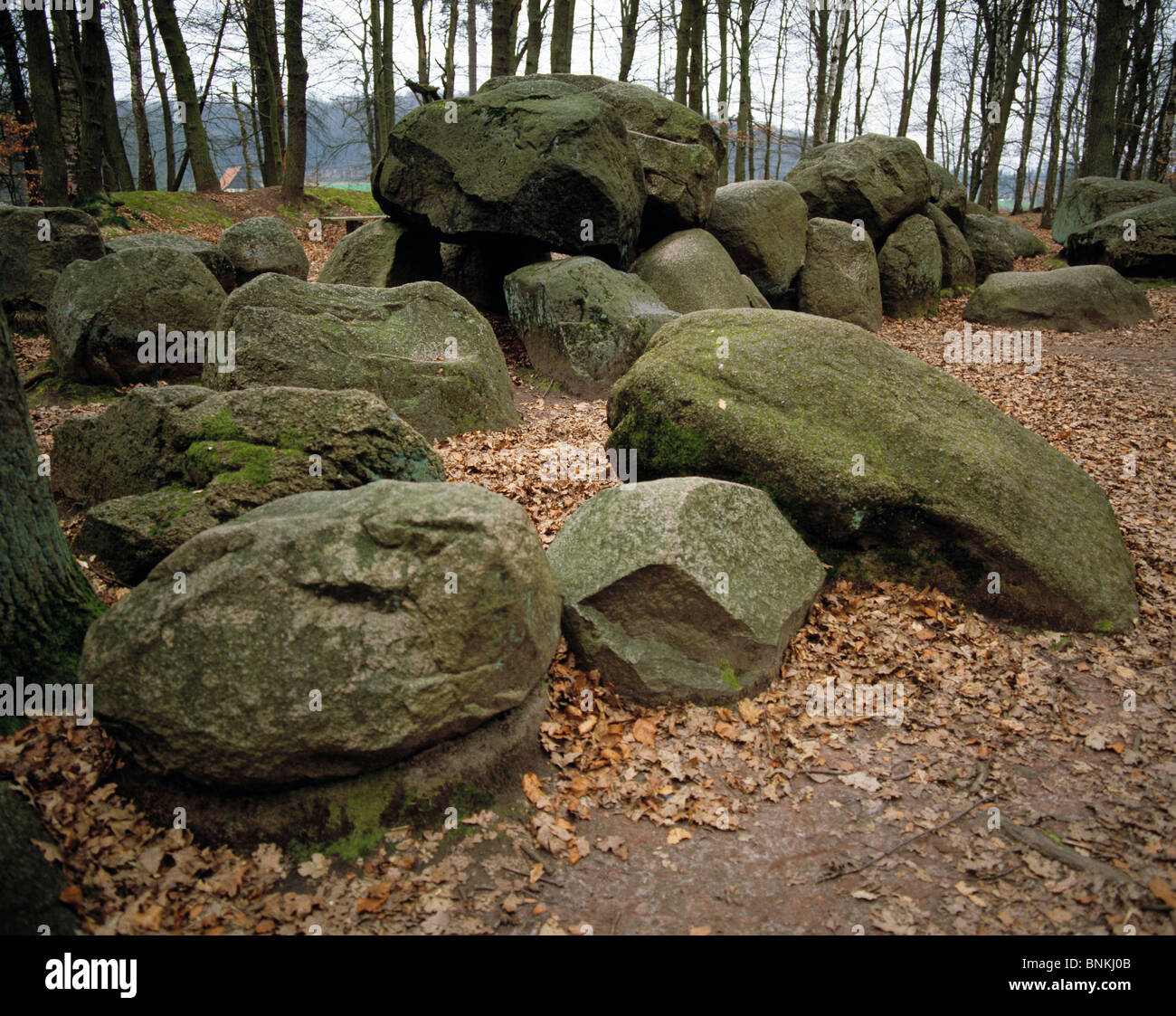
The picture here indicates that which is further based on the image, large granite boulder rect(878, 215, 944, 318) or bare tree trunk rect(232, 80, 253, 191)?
bare tree trunk rect(232, 80, 253, 191)

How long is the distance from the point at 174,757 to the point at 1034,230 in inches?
1096

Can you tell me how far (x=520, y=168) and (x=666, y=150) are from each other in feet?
10.3

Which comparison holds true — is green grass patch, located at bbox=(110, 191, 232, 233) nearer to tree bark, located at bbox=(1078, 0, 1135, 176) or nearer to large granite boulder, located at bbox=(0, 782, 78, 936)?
large granite boulder, located at bbox=(0, 782, 78, 936)

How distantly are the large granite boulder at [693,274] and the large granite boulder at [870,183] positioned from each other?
13.6 feet

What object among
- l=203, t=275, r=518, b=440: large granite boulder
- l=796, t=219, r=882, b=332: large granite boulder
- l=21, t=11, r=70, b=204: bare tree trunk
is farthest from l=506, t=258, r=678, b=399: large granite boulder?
l=21, t=11, r=70, b=204: bare tree trunk

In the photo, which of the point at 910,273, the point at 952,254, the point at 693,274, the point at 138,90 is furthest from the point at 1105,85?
the point at 138,90

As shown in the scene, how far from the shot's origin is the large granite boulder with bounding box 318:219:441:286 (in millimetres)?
10984

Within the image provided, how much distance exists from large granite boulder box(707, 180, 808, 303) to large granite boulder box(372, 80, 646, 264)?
9.06ft

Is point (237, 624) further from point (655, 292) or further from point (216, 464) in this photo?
point (655, 292)

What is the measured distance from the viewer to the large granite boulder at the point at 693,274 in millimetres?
11516

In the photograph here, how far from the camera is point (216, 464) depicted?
208 inches

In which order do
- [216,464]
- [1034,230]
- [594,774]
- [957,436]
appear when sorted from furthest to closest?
[1034,230] < [957,436] < [216,464] < [594,774]

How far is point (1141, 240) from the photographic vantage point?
14.5 meters
